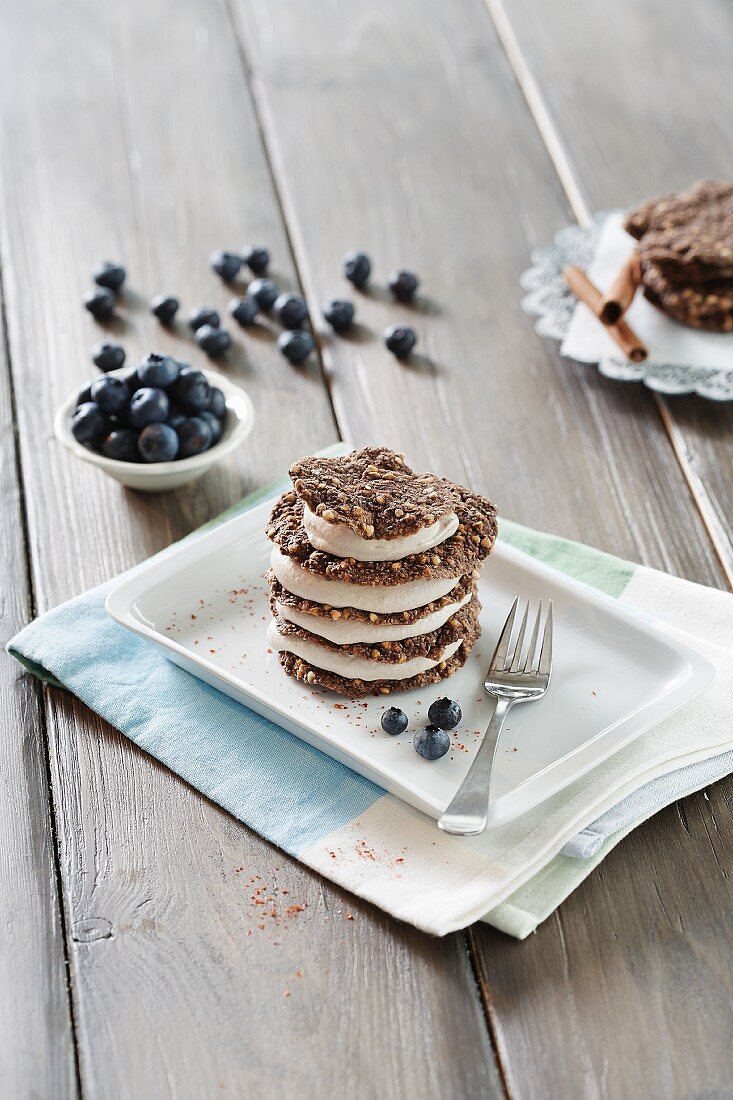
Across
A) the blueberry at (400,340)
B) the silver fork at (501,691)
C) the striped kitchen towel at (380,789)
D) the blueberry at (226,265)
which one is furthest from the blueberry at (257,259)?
the silver fork at (501,691)

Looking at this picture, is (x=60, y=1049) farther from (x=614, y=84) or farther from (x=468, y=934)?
(x=614, y=84)

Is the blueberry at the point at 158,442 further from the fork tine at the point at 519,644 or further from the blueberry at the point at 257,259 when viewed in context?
the blueberry at the point at 257,259

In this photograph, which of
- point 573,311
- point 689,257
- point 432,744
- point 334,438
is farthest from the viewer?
point 573,311

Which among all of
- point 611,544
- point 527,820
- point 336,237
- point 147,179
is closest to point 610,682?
point 527,820

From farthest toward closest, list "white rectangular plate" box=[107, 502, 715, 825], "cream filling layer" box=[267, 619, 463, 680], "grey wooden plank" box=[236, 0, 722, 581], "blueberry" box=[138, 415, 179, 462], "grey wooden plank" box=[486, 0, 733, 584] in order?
"grey wooden plank" box=[486, 0, 733, 584]
"grey wooden plank" box=[236, 0, 722, 581]
"blueberry" box=[138, 415, 179, 462]
"cream filling layer" box=[267, 619, 463, 680]
"white rectangular plate" box=[107, 502, 715, 825]

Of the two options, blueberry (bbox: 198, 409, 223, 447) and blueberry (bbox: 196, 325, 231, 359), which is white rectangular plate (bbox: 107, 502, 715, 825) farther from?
blueberry (bbox: 196, 325, 231, 359)

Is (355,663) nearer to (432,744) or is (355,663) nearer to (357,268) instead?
(432,744)

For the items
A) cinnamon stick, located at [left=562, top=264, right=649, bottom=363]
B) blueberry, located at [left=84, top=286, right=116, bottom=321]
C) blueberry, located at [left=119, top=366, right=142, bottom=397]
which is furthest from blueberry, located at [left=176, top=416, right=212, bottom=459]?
cinnamon stick, located at [left=562, top=264, right=649, bottom=363]

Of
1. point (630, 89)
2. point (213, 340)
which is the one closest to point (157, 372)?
point (213, 340)
